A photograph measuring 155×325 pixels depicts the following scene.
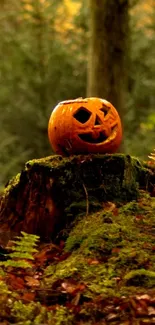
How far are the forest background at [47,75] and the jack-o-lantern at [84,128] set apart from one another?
6875 millimetres

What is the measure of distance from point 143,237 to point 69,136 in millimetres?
1279

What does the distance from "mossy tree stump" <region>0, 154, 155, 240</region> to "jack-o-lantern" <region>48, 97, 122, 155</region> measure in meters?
0.17

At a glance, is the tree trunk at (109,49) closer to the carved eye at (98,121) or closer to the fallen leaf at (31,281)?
the carved eye at (98,121)

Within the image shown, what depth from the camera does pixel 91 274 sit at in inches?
137

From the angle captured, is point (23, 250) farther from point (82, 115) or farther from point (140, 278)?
point (82, 115)

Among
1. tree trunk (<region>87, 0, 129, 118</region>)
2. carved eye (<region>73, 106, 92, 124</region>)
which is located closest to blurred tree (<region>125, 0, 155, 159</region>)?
tree trunk (<region>87, 0, 129, 118</region>)

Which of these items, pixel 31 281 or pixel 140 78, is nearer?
pixel 31 281

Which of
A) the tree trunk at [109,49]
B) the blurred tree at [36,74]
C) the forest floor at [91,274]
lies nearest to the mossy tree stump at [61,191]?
the forest floor at [91,274]

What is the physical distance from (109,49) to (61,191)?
439cm

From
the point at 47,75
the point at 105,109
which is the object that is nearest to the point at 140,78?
the point at 47,75

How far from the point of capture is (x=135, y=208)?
173 inches

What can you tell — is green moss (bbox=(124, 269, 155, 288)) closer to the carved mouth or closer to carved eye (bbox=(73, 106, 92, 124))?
the carved mouth

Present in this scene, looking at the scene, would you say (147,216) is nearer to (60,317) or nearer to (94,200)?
(94,200)

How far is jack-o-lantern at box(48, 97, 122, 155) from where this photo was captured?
4.71 meters
